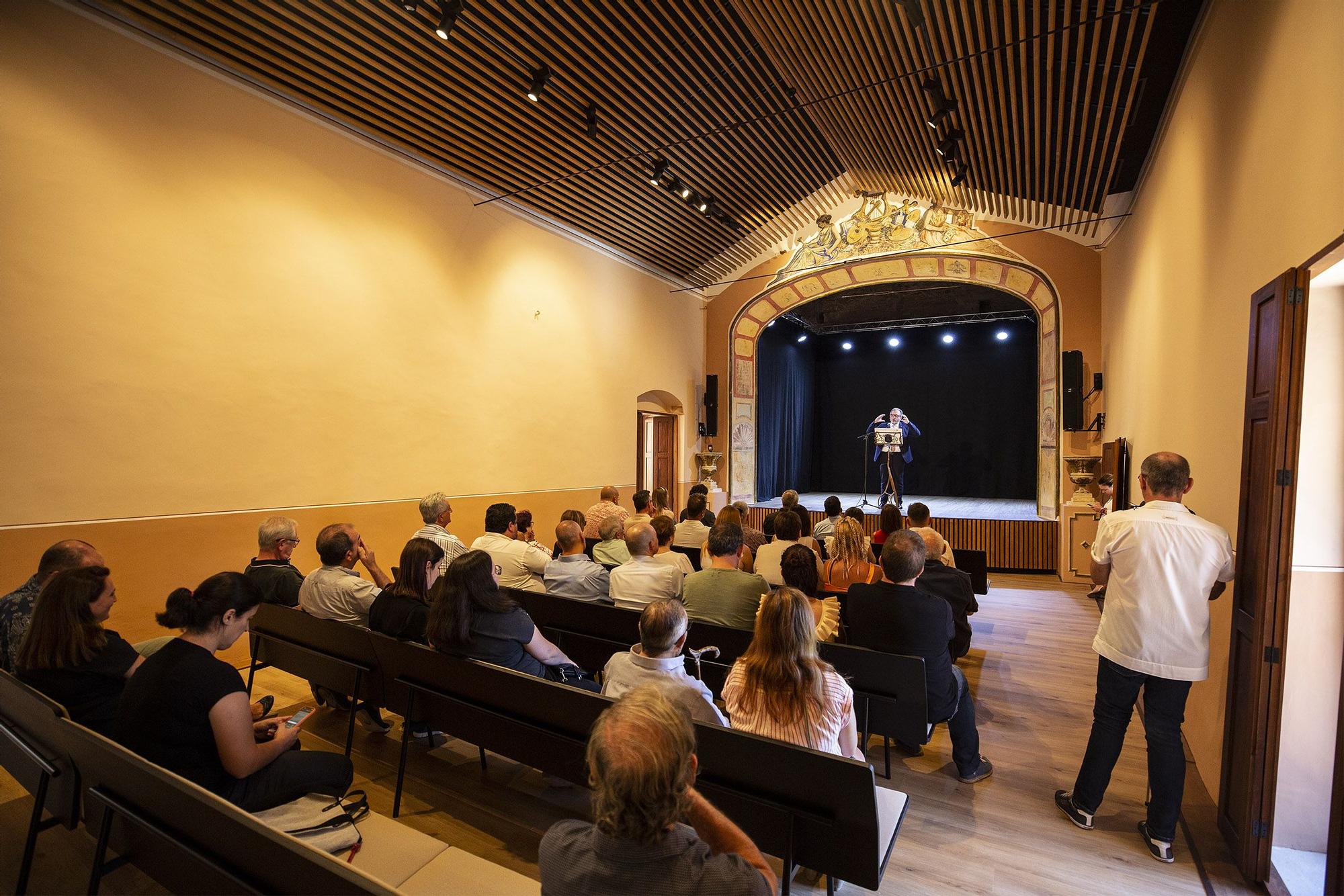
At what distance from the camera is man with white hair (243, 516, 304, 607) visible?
126 inches

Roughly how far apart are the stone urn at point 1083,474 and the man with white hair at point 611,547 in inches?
222

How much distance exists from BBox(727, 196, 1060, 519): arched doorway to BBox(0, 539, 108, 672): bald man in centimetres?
826

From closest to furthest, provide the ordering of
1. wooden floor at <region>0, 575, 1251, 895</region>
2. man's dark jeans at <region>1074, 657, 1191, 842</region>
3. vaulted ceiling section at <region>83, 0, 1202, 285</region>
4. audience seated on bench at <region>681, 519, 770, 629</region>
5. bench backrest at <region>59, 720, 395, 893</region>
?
bench backrest at <region>59, 720, 395, 893</region> < wooden floor at <region>0, 575, 1251, 895</region> < man's dark jeans at <region>1074, 657, 1191, 842</region> < audience seated on bench at <region>681, 519, 770, 629</region> < vaulted ceiling section at <region>83, 0, 1202, 285</region>

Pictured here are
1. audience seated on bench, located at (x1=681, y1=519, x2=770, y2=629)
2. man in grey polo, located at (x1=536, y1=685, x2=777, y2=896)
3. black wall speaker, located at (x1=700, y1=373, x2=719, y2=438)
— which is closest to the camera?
man in grey polo, located at (x1=536, y1=685, x2=777, y2=896)

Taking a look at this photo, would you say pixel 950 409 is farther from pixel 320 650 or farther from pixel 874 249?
pixel 320 650

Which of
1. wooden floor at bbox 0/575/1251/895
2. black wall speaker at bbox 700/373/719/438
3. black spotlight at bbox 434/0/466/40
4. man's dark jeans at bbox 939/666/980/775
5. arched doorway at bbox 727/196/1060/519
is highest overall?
black spotlight at bbox 434/0/466/40

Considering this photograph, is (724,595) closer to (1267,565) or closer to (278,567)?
(1267,565)

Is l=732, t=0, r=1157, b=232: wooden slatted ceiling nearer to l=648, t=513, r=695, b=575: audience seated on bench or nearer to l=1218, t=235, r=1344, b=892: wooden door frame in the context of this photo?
l=1218, t=235, r=1344, b=892: wooden door frame

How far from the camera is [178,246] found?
4.23 metres

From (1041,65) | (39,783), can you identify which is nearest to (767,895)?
(39,783)

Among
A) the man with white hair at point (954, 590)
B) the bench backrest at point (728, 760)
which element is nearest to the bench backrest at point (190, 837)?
the bench backrest at point (728, 760)

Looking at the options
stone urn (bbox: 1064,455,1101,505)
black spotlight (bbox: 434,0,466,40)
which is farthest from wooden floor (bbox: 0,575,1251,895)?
black spotlight (bbox: 434,0,466,40)

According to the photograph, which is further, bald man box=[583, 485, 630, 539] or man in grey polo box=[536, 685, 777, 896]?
bald man box=[583, 485, 630, 539]

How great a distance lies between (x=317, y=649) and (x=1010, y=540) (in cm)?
783
